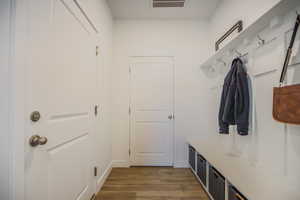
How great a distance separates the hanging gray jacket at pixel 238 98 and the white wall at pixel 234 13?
48cm

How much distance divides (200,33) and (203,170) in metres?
2.29

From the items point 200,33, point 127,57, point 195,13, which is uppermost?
point 195,13

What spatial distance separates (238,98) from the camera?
1860 millimetres

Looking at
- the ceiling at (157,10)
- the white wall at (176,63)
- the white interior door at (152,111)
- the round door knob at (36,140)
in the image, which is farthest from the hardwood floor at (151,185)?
the ceiling at (157,10)

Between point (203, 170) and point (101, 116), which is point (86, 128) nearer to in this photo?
point (101, 116)

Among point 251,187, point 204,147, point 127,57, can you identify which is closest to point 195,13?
point 127,57

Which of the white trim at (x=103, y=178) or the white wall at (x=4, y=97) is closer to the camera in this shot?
the white wall at (x=4, y=97)

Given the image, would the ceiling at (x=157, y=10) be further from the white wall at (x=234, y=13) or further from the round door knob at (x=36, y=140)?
the round door knob at (x=36, y=140)

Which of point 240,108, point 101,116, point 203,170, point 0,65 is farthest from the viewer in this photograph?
point 101,116

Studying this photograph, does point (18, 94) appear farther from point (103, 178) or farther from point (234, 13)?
point (234, 13)

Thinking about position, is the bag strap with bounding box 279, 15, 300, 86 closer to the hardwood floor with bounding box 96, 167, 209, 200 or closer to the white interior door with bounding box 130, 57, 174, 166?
the hardwood floor with bounding box 96, 167, 209, 200

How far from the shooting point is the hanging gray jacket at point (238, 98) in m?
1.80

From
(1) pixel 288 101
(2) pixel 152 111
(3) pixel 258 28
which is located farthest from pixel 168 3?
(1) pixel 288 101

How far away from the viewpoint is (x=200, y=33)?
3.18 metres
